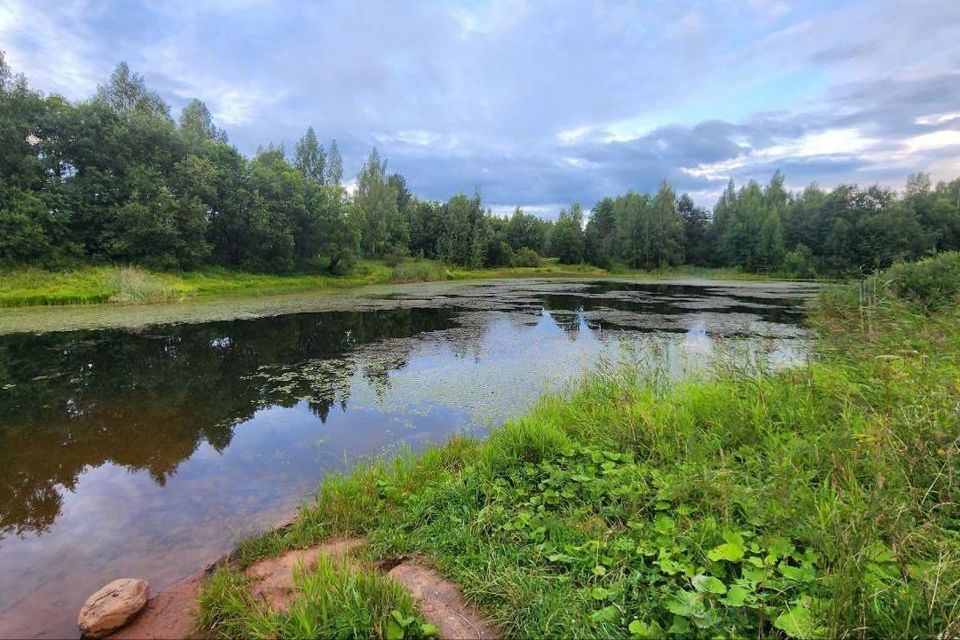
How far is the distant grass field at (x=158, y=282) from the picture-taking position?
64.6ft

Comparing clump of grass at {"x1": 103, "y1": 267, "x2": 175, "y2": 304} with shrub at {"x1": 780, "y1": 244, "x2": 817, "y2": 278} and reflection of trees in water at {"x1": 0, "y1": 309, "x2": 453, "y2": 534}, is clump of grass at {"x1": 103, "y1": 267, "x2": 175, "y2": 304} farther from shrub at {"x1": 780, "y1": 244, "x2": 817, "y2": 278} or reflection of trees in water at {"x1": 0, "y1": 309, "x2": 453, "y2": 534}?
shrub at {"x1": 780, "y1": 244, "x2": 817, "y2": 278}

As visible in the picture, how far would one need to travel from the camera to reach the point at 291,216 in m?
36.1

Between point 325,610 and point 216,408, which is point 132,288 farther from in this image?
point 325,610

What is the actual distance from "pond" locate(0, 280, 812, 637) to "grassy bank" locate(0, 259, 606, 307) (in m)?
4.07

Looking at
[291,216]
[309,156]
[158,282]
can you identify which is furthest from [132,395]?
[309,156]

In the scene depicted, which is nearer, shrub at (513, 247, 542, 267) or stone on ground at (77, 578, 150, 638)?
stone on ground at (77, 578, 150, 638)

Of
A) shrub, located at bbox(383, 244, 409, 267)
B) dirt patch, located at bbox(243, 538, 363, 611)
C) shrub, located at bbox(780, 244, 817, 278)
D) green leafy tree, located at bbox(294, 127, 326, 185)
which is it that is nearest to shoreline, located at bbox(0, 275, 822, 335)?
dirt patch, located at bbox(243, 538, 363, 611)

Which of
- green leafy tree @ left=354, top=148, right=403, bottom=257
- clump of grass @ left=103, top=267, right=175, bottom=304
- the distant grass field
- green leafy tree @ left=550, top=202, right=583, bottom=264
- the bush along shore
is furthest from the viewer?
green leafy tree @ left=550, top=202, right=583, bottom=264

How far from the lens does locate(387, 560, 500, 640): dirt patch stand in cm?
241

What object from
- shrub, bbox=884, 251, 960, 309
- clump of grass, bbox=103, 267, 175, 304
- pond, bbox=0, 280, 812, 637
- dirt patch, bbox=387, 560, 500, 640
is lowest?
pond, bbox=0, 280, 812, 637

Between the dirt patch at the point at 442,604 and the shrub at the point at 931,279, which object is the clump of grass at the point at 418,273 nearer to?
the shrub at the point at 931,279

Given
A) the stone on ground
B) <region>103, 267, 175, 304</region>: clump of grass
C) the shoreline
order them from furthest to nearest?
<region>103, 267, 175, 304</region>: clump of grass
the shoreline
the stone on ground

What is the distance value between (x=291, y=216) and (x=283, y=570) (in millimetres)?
37193

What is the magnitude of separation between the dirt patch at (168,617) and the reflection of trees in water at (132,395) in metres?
2.06
